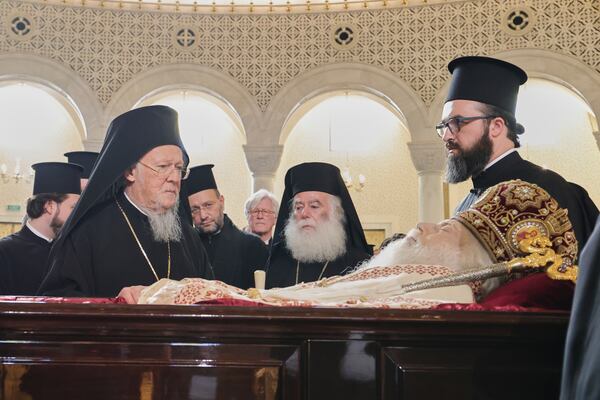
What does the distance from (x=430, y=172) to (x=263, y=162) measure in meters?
2.75

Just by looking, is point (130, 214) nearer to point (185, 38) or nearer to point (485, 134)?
point (485, 134)

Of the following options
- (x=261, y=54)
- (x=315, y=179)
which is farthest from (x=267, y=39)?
(x=315, y=179)

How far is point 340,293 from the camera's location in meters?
2.15

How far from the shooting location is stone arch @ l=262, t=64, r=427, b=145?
38.8 feet

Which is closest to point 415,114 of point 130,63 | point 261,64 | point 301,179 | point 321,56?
point 321,56

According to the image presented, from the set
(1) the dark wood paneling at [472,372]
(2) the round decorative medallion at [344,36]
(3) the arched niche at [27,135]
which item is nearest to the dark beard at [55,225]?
(1) the dark wood paneling at [472,372]

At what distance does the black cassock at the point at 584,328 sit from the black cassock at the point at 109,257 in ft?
7.25

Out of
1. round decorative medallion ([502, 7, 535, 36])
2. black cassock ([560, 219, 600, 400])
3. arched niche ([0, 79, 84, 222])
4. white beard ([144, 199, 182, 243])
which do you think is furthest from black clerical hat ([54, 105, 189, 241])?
arched niche ([0, 79, 84, 222])

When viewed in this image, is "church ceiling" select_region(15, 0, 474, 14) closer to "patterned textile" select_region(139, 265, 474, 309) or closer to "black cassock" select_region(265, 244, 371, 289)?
"black cassock" select_region(265, 244, 371, 289)

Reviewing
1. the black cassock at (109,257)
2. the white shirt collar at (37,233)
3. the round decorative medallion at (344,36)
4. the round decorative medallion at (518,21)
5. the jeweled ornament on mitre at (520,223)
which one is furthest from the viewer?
the round decorative medallion at (344,36)

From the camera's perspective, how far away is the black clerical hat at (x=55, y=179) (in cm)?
518

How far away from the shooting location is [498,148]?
3621 millimetres

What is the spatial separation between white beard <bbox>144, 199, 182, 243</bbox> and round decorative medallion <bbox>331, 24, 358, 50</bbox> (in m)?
8.98

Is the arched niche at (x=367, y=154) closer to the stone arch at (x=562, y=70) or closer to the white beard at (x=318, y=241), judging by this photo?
the stone arch at (x=562, y=70)
